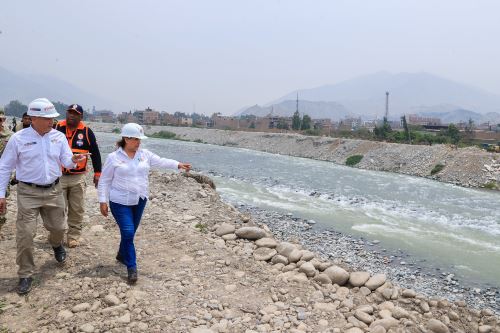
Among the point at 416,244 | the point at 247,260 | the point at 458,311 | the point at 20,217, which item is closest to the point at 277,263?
the point at 247,260

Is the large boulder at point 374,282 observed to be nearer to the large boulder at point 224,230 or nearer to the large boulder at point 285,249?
the large boulder at point 285,249

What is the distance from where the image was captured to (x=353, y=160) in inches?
1409

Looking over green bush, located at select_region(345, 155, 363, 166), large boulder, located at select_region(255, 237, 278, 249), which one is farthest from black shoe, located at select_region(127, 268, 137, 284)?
green bush, located at select_region(345, 155, 363, 166)

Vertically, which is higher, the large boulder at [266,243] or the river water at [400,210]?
the large boulder at [266,243]

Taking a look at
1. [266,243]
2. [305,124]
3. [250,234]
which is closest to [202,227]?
[250,234]

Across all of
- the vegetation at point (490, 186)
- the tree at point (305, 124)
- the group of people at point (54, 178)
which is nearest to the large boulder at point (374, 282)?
the group of people at point (54, 178)

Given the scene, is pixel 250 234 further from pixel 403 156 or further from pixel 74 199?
pixel 403 156

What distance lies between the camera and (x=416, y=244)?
10086mm

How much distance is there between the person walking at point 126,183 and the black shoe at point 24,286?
0.99 m

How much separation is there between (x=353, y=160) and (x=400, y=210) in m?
21.3

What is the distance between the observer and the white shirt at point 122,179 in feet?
13.8

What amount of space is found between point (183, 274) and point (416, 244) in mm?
7419

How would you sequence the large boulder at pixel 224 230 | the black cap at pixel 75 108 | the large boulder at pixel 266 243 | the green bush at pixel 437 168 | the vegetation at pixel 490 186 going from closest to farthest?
1. the black cap at pixel 75 108
2. the large boulder at pixel 266 243
3. the large boulder at pixel 224 230
4. the vegetation at pixel 490 186
5. the green bush at pixel 437 168

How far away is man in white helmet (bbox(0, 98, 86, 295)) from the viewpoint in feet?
12.8
